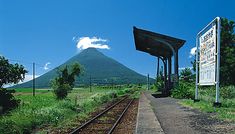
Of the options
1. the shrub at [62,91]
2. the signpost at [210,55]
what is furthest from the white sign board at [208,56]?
the shrub at [62,91]

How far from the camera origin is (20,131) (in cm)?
1006

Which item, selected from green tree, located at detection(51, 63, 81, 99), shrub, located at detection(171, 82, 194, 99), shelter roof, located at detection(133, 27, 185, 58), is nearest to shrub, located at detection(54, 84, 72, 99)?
green tree, located at detection(51, 63, 81, 99)

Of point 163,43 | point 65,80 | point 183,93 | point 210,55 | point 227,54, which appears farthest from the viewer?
point 227,54

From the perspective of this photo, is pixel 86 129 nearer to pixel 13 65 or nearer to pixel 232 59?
pixel 13 65

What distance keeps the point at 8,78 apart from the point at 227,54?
27.8m

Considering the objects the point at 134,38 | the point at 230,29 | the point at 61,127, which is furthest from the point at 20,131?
the point at 230,29

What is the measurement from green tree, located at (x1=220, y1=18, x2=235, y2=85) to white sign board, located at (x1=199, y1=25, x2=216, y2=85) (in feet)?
83.6

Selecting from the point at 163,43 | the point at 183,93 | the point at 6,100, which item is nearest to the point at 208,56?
the point at 183,93

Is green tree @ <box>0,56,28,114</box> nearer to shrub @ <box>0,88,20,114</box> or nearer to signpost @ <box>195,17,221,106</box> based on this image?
shrub @ <box>0,88,20,114</box>

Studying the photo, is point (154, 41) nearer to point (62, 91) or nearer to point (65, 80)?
point (62, 91)

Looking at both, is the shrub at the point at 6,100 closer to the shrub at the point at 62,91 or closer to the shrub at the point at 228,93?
the shrub at the point at 62,91

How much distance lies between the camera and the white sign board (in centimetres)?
1402

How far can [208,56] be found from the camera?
1498 centimetres

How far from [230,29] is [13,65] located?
30247mm
